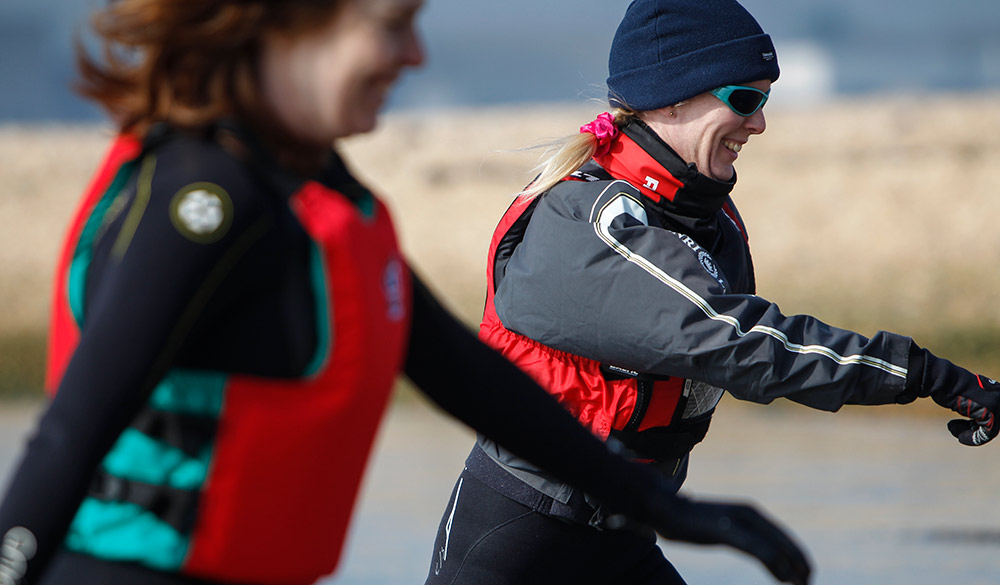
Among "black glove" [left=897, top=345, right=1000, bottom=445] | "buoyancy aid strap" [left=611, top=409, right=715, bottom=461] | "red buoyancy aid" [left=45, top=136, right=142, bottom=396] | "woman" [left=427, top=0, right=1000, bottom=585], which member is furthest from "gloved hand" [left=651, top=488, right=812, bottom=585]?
"buoyancy aid strap" [left=611, top=409, right=715, bottom=461]

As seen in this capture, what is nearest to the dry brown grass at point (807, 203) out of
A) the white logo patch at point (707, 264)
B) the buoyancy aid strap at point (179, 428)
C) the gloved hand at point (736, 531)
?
the white logo patch at point (707, 264)

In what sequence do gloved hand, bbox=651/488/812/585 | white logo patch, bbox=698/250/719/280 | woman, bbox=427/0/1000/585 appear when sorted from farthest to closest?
white logo patch, bbox=698/250/719/280
woman, bbox=427/0/1000/585
gloved hand, bbox=651/488/812/585

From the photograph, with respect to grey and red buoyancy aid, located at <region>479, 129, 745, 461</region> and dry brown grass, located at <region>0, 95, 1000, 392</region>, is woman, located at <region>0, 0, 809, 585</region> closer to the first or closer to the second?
grey and red buoyancy aid, located at <region>479, 129, 745, 461</region>

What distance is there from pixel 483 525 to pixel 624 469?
121 centimetres

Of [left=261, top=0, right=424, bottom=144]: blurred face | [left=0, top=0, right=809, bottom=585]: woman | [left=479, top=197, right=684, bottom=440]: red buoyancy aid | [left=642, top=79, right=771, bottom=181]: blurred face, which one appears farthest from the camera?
[left=642, top=79, right=771, bottom=181]: blurred face

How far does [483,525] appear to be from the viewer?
310cm

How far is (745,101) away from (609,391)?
0.76 m

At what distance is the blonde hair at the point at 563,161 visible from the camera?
3096 mm

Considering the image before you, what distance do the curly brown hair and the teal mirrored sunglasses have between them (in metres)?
1.76

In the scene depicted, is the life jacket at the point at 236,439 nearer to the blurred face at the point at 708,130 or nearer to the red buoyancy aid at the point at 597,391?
the red buoyancy aid at the point at 597,391

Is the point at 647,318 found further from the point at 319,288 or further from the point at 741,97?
the point at 319,288

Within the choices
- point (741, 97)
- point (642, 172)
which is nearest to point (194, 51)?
point (642, 172)

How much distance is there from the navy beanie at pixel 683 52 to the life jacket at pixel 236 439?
1742mm

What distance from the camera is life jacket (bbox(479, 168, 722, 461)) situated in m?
3.03
